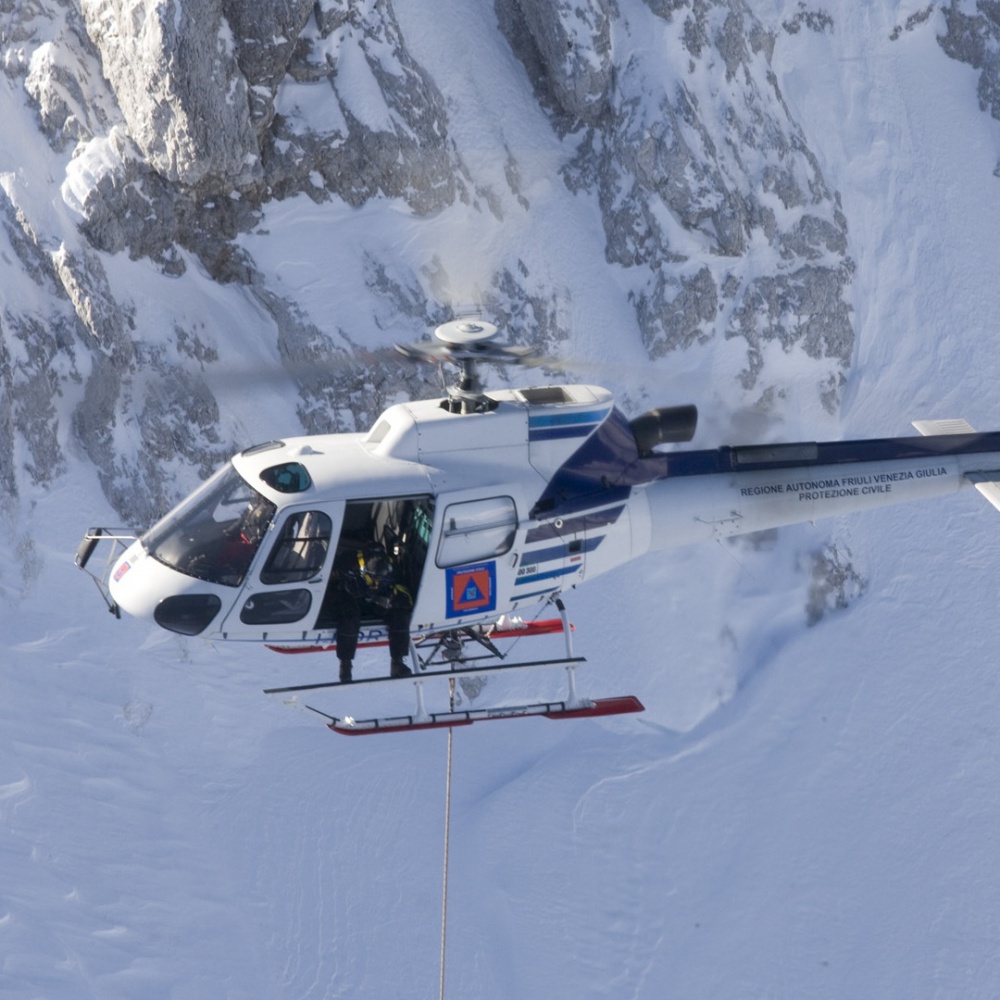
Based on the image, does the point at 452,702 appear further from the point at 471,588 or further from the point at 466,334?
the point at 466,334

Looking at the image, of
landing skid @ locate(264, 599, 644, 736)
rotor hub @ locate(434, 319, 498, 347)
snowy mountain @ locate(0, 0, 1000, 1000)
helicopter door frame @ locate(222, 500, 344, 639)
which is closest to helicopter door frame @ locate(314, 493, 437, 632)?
helicopter door frame @ locate(222, 500, 344, 639)

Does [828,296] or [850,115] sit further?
[850,115]

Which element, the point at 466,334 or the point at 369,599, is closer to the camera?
the point at 466,334

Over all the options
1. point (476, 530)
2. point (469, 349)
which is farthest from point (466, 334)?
point (476, 530)

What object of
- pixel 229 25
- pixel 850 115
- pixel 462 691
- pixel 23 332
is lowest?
pixel 462 691

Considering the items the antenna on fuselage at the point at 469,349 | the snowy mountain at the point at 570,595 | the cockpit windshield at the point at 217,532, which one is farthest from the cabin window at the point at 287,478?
the snowy mountain at the point at 570,595

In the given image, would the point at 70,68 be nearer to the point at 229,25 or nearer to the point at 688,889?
the point at 229,25

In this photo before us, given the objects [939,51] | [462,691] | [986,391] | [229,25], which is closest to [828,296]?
[986,391]
